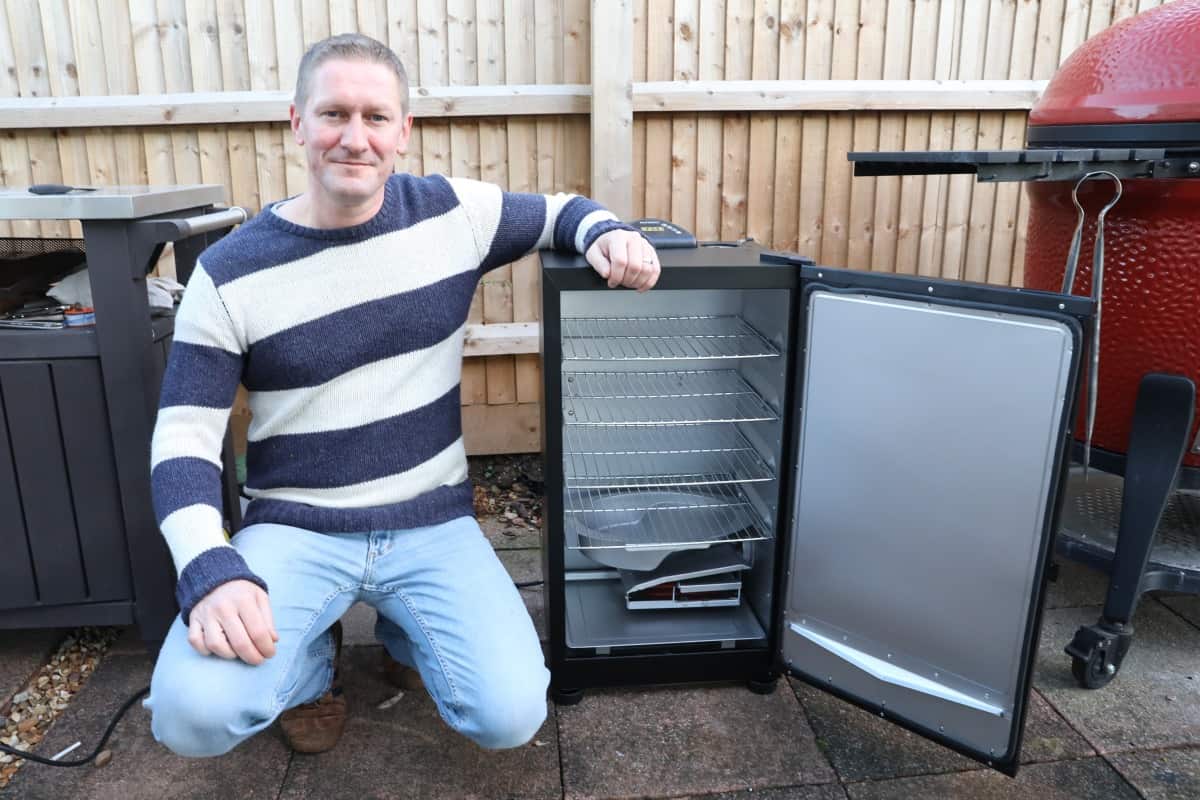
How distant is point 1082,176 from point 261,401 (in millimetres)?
1631

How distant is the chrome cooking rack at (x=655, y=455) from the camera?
7.80 feet

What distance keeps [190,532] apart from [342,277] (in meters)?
0.51

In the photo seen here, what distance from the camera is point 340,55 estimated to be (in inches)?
61.7

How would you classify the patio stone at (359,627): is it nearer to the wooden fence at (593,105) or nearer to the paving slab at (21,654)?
the paving slab at (21,654)

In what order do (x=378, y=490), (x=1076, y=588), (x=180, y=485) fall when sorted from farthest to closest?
1. (x=1076, y=588)
2. (x=378, y=490)
3. (x=180, y=485)

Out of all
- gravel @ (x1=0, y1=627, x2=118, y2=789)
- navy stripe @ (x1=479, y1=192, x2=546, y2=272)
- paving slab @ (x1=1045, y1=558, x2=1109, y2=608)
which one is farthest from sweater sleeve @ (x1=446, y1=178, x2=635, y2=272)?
paving slab @ (x1=1045, y1=558, x2=1109, y2=608)

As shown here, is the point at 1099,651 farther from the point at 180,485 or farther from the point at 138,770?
the point at 138,770

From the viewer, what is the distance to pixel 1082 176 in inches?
69.6

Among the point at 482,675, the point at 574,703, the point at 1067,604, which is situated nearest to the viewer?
the point at 482,675

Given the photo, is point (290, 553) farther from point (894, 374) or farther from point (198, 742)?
point (894, 374)

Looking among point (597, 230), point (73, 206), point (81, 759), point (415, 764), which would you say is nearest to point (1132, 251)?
point (597, 230)

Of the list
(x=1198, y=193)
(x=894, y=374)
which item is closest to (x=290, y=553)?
(x=894, y=374)

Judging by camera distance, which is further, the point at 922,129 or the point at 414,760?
the point at 922,129

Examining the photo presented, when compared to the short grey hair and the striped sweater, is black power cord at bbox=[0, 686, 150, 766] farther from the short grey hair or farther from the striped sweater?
the short grey hair
